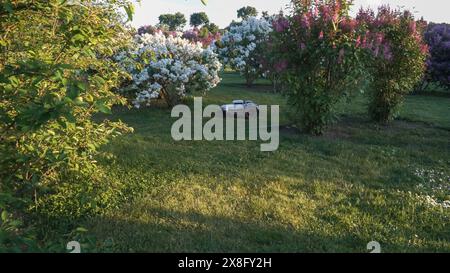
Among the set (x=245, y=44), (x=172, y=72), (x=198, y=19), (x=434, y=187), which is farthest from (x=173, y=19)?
(x=434, y=187)

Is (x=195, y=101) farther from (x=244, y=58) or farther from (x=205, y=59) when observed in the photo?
(x=244, y=58)

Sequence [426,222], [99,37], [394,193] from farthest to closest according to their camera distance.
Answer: [394,193] → [426,222] → [99,37]

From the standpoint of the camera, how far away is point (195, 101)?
1451cm

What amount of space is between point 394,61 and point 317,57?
3.42 m

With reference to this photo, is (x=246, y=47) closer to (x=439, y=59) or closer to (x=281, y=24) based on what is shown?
(x=439, y=59)

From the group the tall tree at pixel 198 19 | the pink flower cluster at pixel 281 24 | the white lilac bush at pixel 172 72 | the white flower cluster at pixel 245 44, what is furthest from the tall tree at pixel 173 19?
the pink flower cluster at pixel 281 24

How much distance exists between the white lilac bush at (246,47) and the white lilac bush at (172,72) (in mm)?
6760

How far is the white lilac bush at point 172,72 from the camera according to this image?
1280cm

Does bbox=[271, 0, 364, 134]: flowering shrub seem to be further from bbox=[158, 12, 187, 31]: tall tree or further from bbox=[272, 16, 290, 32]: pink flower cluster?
bbox=[158, 12, 187, 31]: tall tree

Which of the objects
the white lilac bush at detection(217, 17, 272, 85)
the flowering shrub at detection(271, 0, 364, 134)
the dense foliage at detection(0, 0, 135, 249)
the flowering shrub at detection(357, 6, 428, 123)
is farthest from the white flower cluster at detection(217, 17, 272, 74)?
the dense foliage at detection(0, 0, 135, 249)

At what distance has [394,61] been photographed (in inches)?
473

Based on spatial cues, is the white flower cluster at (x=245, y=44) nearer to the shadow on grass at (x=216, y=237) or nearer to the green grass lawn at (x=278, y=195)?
the green grass lawn at (x=278, y=195)
